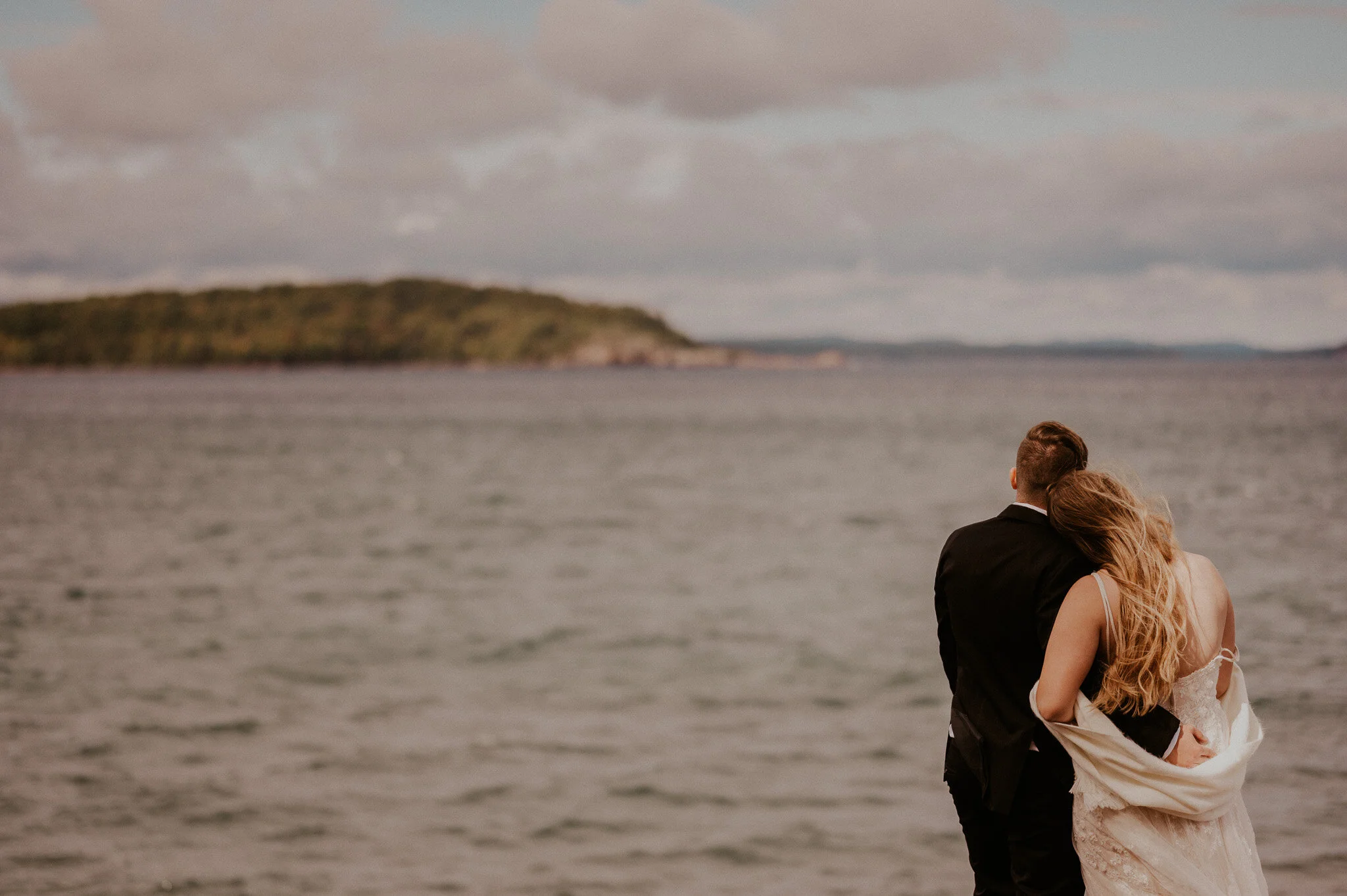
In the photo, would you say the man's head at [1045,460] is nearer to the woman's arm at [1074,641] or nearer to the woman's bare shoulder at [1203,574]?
the woman's arm at [1074,641]

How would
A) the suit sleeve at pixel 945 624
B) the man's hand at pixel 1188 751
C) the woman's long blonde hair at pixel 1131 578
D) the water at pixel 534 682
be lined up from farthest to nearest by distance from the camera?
1. the water at pixel 534 682
2. the suit sleeve at pixel 945 624
3. the man's hand at pixel 1188 751
4. the woman's long blonde hair at pixel 1131 578

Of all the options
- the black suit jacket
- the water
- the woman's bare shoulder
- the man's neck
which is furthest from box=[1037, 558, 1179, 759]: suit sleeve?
the water

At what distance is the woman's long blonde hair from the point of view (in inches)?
161

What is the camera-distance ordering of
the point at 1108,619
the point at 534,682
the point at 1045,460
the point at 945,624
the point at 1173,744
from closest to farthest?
the point at 1108,619 < the point at 1173,744 < the point at 1045,460 < the point at 945,624 < the point at 534,682

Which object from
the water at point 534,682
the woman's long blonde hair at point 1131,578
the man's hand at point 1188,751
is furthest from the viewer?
the water at point 534,682

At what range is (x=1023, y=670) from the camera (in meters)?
4.42

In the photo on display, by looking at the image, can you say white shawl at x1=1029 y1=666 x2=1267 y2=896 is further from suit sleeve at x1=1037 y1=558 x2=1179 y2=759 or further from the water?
the water

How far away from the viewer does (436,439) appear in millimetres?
77812

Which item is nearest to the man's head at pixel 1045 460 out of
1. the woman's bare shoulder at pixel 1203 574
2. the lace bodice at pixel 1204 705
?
the woman's bare shoulder at pixel 1203 574

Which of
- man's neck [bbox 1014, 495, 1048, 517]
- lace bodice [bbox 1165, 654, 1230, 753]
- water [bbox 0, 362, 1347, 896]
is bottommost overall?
water [bbox 0, 362, 1347, 896]

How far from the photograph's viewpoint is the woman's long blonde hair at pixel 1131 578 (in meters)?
4.10

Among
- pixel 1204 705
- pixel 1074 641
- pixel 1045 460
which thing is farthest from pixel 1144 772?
pixel 1045 460

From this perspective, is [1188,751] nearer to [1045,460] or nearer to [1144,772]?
[1144,772]

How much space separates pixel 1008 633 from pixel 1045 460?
0.67 meters
